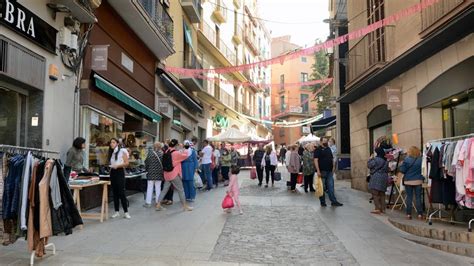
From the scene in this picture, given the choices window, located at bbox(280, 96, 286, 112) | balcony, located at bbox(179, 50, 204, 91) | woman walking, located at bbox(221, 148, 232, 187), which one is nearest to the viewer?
woman walking, located at bbox(221, 148, 232, 187)

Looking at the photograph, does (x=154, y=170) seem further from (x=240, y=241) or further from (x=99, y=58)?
(x=240, y=241)

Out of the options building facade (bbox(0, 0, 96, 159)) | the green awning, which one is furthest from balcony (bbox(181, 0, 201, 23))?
building facade (bbox(0, 0, 96, 159))

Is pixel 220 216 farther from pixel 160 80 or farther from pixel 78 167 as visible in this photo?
pixel 160 80

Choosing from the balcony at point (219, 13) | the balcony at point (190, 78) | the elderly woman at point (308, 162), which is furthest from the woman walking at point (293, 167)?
the balcony at point (219, 13)

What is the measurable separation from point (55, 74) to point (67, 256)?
4.79m

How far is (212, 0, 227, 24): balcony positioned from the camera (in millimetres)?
29456

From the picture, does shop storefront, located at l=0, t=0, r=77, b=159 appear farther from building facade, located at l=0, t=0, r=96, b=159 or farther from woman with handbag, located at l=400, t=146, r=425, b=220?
woman with handbag, located at l=400, t=146, r=425, b=220

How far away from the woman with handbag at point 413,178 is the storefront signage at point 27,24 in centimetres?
790

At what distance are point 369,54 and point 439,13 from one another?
4.89 metres

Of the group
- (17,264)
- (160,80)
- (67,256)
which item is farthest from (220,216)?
(160,80)

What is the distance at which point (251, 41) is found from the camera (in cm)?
4541

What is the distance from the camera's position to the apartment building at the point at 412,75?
9367mm

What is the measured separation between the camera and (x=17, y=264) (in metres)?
5.64

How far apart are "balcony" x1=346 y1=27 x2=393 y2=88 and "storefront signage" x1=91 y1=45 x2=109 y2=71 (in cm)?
744
